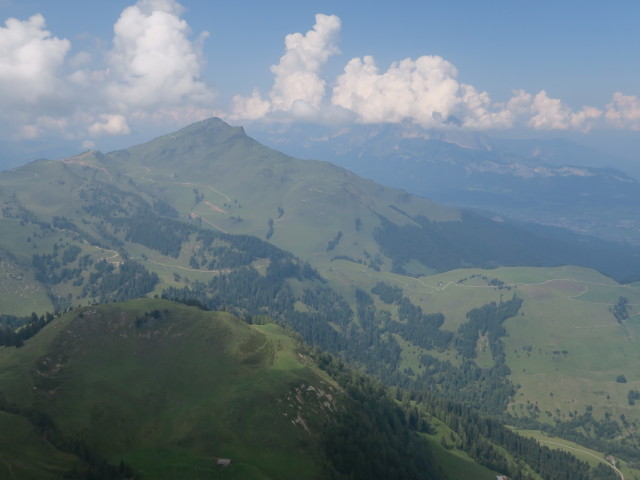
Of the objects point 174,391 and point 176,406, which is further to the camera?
point 174,391

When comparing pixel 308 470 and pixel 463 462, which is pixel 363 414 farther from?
pixel 463 462

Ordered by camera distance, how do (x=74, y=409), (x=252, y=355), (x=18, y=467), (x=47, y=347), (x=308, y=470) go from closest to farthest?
(x=18, y=467) < (x=308, y=470) < (x=74, y=409) < (x=47, y=347) < (x=252, y=355)

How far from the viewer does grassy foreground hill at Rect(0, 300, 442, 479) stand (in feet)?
363

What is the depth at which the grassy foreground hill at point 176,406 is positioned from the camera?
363ft

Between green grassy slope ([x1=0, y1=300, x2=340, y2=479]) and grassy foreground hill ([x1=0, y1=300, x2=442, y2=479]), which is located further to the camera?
green grassy slope ([x1=0, y1=300, x2=340, y2=479])

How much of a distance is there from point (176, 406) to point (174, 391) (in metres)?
7.37

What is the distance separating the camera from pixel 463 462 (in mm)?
174500

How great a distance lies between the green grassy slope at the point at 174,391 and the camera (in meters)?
118

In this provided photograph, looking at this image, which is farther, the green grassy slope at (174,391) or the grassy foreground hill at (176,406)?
the green grassy slope at (174,391)

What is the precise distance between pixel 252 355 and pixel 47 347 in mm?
60156

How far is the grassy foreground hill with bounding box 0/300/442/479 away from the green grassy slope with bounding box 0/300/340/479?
34cm

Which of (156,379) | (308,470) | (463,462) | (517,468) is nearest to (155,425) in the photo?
(156,379)

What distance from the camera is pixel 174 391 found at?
143375mm

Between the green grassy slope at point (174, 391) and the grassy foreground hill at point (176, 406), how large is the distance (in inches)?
13.3
